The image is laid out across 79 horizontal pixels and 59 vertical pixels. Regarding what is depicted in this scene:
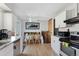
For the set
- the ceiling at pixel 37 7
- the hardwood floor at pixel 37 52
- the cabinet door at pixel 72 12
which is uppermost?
the ceiling at pixel 37 7

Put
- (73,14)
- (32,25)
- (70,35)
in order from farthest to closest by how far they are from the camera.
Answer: (32,25) → (70,35) → (73,14)

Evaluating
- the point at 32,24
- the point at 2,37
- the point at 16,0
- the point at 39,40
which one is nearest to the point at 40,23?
the point at 32,24

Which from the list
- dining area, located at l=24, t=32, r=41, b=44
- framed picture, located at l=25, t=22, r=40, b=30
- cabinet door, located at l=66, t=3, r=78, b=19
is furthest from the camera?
framed picture, located at l=25, t=22, r=40, b=30

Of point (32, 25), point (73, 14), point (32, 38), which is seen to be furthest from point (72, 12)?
point (32, 25)

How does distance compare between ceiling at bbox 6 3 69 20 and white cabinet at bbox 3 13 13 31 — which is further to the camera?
white cabinet at bbox 3 13 13 31

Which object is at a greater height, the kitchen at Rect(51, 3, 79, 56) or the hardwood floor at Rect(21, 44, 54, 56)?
the kitchen at Rect(51, 3, 79, 56)

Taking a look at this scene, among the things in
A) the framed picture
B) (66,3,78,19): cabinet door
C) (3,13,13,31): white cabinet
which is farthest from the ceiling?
the framed picture

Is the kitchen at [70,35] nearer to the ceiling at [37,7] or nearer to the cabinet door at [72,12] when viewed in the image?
the cabinet door at [72,12]

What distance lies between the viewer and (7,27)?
380 cm

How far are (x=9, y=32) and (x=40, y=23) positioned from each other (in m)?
4.37

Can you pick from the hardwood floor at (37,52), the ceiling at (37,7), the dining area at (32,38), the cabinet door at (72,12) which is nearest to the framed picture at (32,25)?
the dining area at (32,38)

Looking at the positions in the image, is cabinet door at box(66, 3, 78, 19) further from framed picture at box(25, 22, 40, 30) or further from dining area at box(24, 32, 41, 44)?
framed picture at box(25, 22, 40, 30)

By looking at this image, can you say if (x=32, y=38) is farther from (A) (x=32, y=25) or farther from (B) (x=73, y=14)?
(B) (x=73, y=14)

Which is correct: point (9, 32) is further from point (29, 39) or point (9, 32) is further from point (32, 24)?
point (32, 24)
